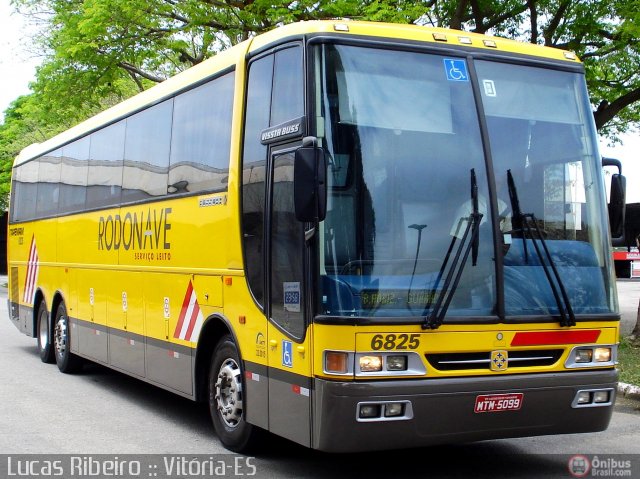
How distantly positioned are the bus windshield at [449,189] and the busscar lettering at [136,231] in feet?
10.8

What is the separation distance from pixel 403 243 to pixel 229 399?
2374 millimetres

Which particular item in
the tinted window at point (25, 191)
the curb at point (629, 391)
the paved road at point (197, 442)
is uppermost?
the tinted window at point (25, 191)

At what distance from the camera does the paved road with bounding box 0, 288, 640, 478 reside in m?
7.48

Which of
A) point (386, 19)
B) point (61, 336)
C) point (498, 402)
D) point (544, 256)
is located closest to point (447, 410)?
point (498, 402)

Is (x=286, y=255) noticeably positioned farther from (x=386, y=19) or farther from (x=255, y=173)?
(x=386, y=19)

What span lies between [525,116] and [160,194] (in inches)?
163

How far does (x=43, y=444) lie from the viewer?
821 centimetres

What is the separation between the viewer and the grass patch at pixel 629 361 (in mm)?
11609

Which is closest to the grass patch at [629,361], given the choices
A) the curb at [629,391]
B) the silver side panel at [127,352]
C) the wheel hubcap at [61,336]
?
Result: the curb at [629,391]

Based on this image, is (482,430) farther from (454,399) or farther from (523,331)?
(523,331)

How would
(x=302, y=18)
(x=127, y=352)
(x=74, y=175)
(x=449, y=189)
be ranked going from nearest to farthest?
(x=449, y=189)
(x=127, y=352)
(x=74, y=175)
(x=302, y=18)

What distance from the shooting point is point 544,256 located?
6.89 meters

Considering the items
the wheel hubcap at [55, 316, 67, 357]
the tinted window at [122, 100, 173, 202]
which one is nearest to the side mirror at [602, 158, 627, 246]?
the tinted window at [122, 100, 173, 202]

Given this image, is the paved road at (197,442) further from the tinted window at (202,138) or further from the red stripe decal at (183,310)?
the tinted window at (202,138)
